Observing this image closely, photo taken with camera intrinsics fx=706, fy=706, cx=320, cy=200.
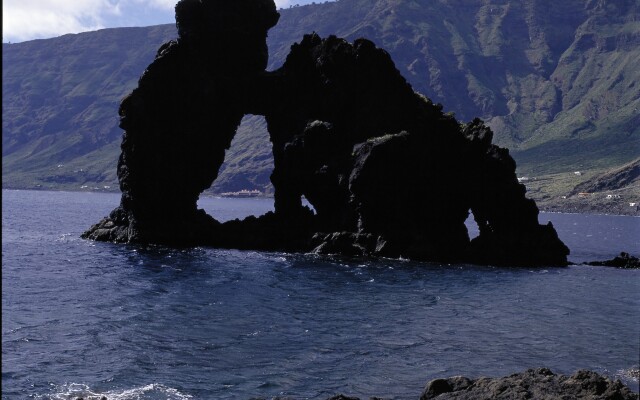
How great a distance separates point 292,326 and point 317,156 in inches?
2077

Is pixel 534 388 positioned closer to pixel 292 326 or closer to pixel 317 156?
pixel 292 326

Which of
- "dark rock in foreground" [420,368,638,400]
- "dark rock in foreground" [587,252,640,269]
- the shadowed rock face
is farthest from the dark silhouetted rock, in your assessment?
"dark rock in foreground" [420,368,638,400]

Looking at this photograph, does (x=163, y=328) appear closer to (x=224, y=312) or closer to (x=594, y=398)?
(x=224, y=312)

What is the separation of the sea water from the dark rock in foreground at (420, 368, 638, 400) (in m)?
2.88

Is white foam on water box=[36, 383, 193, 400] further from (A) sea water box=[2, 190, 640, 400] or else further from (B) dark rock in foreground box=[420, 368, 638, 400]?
(B) dark rock in foreground box=[420, 368, 638, 400]

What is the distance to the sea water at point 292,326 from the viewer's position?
33719mm

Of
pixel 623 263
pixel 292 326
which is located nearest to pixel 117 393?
pixel 292 326

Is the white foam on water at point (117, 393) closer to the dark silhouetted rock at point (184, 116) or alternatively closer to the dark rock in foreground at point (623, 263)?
the dark silhouetted rock at point (184, 116)

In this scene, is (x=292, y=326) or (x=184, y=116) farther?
(x=184, y=116)

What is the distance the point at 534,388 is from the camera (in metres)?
26.9

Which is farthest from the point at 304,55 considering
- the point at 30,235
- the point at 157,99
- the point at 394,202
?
the point at 30,235

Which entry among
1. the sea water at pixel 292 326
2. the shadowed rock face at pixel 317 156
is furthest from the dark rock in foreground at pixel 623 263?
the sea water at pixel 292 326

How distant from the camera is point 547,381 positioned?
27.6 metres

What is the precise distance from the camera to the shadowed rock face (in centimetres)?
8931
